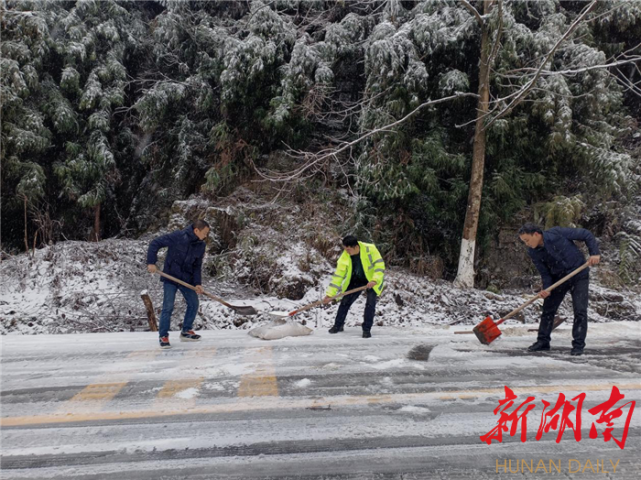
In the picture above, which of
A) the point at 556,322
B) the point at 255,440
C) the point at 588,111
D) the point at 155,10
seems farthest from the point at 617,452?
the point at 155,10

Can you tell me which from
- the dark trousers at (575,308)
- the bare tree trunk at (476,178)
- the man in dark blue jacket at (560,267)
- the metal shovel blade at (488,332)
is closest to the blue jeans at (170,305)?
the metal shovel blade at (488,332)

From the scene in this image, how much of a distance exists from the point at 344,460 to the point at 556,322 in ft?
15.5

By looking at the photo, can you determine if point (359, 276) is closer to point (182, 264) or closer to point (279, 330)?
point (279, 330)

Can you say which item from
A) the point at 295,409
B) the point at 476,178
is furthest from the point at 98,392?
the point at 476,178

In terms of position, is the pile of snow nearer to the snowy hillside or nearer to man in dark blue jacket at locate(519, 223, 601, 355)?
the snowy hillside

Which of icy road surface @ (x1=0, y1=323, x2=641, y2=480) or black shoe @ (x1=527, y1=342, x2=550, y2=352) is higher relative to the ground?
icy road surface @ (x1=0, y1=323, x2=641, y2=480)

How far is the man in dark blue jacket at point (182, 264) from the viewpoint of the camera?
5078mm

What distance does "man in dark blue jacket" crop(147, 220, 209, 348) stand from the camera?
5.08 metres

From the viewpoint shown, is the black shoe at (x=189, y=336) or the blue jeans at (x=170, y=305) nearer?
the blue jeans at (x=170, y=305)

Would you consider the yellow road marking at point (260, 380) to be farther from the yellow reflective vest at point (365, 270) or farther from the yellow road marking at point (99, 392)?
the yellow reflective vest at point (365, 270)

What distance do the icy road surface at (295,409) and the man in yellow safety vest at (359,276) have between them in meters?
0.74

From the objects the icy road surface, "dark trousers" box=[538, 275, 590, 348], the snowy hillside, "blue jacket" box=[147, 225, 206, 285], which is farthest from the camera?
the snowy hillside

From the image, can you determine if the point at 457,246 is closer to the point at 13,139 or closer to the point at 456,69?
the point at 456,69

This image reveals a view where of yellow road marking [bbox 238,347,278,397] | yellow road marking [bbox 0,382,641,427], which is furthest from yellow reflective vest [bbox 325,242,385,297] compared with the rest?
yellow road marking [bbox 0,382,641,427]
